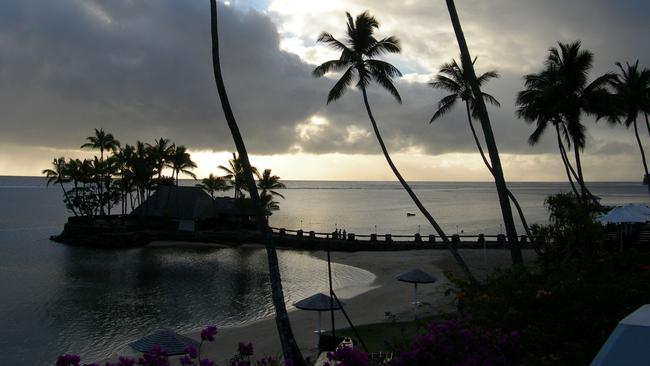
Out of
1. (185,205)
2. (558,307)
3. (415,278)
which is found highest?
(185,205)

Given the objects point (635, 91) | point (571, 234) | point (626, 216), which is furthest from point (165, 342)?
point (635, 91)

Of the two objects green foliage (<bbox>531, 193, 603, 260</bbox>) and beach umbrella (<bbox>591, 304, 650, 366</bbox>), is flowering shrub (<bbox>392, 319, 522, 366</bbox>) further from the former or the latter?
green foliage (<bbox>531, 193, 603, 260</bbox>)

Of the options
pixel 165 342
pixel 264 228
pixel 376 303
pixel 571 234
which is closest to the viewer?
pixel 264 228

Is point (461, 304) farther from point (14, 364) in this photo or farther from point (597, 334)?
point (14, 364)

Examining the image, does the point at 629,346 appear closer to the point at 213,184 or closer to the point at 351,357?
the point at 351,357

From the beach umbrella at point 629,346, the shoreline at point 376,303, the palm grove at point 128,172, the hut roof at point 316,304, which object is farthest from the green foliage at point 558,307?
the palm grove at point 128,172

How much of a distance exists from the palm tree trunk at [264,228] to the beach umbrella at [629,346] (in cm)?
719

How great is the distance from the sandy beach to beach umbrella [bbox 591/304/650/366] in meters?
11.1

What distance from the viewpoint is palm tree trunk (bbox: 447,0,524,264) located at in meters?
14.7

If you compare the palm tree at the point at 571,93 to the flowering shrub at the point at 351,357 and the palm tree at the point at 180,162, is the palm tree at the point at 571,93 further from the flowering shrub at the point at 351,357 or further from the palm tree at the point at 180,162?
the palm tree at the point at 180,162

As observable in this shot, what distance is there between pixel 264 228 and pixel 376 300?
1518 cm

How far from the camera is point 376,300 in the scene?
2550 cm

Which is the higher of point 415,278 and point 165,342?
point 415,278

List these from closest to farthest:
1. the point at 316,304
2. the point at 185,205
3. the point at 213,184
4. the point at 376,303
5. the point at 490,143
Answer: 1. the point at 490,143
2. the point at 316,304
3. the point at 376,303
4. the point at 185,205
5. the point at 213,184
